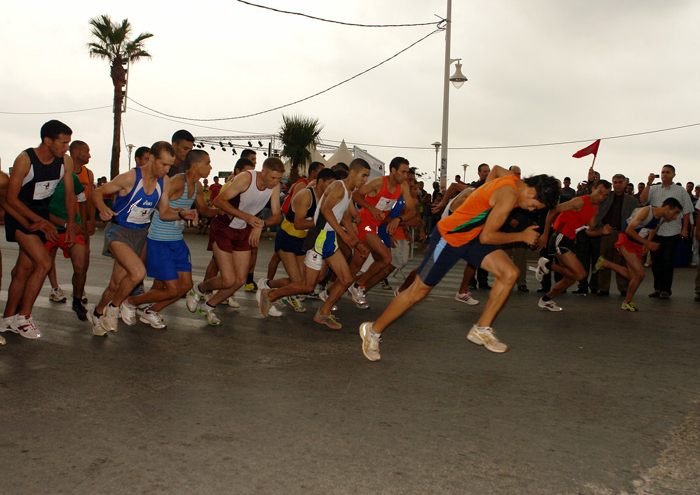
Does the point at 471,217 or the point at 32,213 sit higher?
the point at 471,217

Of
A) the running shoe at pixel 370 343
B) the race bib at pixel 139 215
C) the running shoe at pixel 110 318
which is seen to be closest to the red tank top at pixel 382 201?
the race bib at pixel 139 215

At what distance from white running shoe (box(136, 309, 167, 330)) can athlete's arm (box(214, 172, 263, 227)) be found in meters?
1.26

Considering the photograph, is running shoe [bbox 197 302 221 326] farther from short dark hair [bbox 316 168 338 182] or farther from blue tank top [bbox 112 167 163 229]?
short dark hair [bbox 316 168 338 182]

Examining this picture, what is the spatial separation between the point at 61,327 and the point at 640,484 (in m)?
5.44

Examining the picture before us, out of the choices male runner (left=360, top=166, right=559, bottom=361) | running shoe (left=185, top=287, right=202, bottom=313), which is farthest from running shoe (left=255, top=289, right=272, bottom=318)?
male runner (left=360, top=166, right=559, bottom=361)

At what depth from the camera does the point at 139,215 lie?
600 cm

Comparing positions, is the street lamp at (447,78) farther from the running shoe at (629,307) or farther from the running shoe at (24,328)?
the running shoe at (24,328)

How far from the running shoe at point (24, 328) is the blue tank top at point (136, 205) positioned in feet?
3.85

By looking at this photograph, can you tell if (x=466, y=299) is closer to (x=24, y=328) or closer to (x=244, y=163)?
(x=244, y=163)

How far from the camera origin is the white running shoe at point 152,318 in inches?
256

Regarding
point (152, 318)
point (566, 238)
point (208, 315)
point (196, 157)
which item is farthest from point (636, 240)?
point (152, 318)

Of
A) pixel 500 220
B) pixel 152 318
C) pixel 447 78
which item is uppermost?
pixel 447 78

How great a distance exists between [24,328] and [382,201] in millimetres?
4618

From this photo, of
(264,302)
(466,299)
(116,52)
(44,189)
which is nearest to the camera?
(44,189)
